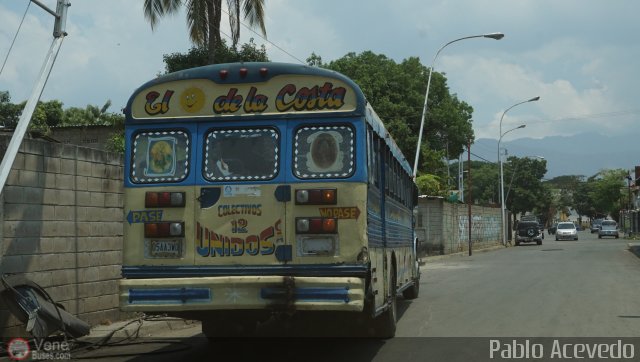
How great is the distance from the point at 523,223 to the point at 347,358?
44.7 metres

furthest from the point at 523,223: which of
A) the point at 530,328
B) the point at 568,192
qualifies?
the point at 568,192

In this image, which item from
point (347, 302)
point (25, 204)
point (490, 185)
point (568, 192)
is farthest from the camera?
point (568, 192)

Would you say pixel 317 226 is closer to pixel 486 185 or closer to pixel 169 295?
pixel 169 295

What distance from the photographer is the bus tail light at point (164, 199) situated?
287 inches

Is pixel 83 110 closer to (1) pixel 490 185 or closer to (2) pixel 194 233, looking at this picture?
(2) pixel 194 233

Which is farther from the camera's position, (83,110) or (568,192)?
(568,192)

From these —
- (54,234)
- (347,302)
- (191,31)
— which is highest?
(191,31)

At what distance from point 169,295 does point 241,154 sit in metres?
1.65

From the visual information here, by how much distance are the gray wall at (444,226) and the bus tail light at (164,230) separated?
23.8 metres

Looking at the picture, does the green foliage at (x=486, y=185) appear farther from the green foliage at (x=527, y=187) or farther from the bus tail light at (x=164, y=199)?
the bus tail light at (x=164, y=199)

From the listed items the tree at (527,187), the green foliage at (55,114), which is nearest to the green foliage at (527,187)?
the tree at (527,187)

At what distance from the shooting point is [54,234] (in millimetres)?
9672

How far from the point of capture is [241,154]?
7.39 metres

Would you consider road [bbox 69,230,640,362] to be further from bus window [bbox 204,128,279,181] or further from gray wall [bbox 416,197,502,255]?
gray wall [bbox 416,197,502,255]
